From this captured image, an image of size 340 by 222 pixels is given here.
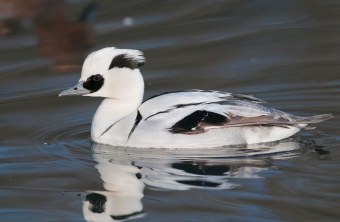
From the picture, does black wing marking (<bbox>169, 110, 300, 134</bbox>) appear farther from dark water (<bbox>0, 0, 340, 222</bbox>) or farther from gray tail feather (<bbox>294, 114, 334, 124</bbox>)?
dark water (<bbox>0, 0, 340, 222</bbox>)

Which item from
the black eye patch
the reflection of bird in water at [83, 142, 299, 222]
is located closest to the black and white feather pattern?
the reflection of bird in water at [83, 142, 299, 222]

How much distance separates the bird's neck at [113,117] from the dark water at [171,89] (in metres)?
0.16

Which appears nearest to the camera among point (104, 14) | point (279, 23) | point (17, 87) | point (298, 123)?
point (298, 123)

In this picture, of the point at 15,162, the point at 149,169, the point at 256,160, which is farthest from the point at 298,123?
the point at 15,162

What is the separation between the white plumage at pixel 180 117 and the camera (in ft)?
29.9

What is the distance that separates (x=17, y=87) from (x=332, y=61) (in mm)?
3370

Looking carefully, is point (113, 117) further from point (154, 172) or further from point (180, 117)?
point (154, 172)

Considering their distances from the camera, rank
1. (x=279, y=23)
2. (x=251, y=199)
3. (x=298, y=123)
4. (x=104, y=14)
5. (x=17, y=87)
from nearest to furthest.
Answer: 1. (x=251, y=199)
2. (x=298, y=123)
3. (x=17, y=87)
4. (x=279, y=23)
5. (x=104, y=14)

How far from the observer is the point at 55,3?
592 inches

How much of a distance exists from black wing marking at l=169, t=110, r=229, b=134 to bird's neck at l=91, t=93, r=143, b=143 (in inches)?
21.4

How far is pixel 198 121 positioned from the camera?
9.10 metres

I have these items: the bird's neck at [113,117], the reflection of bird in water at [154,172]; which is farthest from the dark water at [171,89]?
the bird's neck at [113,117]

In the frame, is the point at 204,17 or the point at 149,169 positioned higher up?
the point at 204,17

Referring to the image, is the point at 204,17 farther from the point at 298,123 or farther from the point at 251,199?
the point at 251,199
